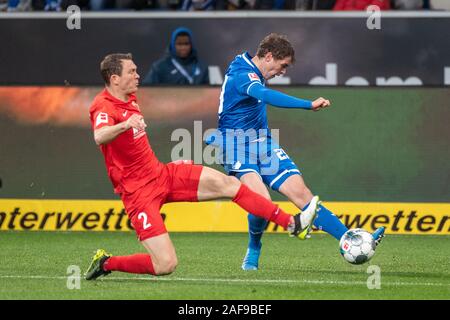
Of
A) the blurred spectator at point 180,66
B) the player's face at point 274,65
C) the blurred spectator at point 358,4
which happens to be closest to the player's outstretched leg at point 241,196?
the player's face at point 274,65

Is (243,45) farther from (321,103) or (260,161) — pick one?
(321,103)

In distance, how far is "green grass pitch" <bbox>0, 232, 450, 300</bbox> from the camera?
8.98 meters

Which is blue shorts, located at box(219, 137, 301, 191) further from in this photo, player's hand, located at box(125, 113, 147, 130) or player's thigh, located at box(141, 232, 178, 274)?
player's hand, located at box(125, 113, 147, 130)

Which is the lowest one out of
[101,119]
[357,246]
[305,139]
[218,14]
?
[357,246]

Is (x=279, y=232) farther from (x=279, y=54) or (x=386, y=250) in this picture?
(x=279, y=54)

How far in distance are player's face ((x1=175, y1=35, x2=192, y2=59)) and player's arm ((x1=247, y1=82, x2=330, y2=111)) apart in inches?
198

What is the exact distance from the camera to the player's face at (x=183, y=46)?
15.2 meters

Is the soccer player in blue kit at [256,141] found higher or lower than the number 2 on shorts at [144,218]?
higher

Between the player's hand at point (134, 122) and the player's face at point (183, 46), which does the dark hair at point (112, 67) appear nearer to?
the player's hand at point (134, 122)

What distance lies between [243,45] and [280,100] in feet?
21.0

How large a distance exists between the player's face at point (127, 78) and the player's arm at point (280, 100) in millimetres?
1125

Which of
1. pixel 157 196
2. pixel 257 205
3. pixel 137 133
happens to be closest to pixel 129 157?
pixel 137 133

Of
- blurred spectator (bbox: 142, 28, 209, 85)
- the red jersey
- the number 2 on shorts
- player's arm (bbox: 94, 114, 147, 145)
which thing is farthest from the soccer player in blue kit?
blurred spectator (bbox: 142, 28, 209, 85)

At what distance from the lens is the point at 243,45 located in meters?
16.1
